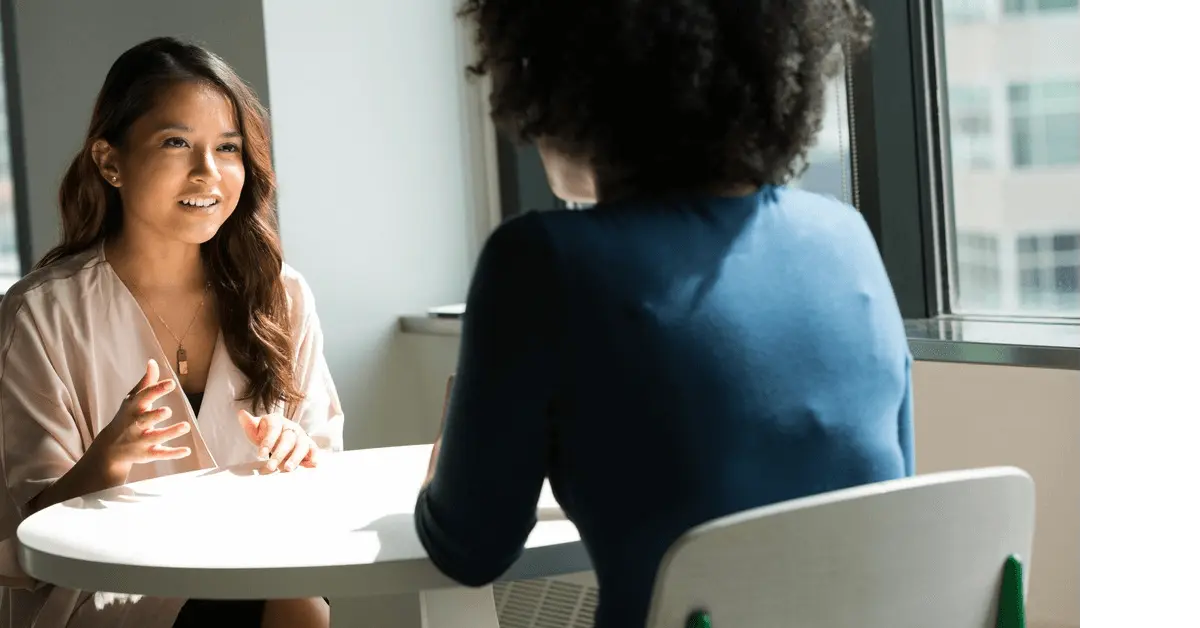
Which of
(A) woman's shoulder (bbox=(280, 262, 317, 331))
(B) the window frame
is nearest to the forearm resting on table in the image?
(A) woman's shoulder (bbox=(280, 262, 317, 331))

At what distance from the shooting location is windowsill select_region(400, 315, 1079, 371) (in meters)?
2.09

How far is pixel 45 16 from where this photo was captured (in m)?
4.18

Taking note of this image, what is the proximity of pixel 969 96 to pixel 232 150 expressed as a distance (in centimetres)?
145

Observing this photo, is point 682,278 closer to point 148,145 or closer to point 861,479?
point 861,479

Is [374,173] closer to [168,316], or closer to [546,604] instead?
[546,604]

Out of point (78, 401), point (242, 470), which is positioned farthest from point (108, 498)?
point (78, 401)

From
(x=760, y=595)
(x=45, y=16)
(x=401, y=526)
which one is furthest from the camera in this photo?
(x=45, y=16)

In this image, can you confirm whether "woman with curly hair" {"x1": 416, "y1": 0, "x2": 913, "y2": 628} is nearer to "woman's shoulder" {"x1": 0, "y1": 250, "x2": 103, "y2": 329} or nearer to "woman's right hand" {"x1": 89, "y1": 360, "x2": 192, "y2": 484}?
"woman's right hand" {"x1": 89, "y1": 360, "x2": 192, "y2": 484}

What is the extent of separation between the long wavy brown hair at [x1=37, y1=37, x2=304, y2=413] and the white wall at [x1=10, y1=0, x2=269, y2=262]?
4.70ft

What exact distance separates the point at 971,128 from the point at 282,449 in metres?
1.55

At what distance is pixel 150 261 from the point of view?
7.07 feet

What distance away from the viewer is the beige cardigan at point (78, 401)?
179 centimetres
